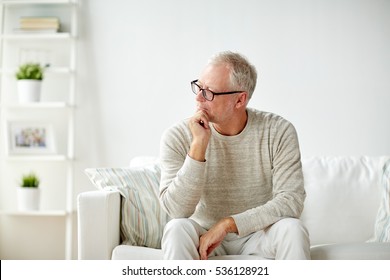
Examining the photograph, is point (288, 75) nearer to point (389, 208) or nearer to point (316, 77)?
point (316, 77)

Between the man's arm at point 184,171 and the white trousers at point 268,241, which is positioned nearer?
the white trousers at point 268,241

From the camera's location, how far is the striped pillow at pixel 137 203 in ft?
7.91

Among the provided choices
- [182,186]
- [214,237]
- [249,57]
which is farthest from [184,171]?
[249,57]

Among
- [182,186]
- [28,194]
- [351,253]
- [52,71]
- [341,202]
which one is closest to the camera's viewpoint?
[182,186]

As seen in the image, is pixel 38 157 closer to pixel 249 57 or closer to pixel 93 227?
pixel 249 57

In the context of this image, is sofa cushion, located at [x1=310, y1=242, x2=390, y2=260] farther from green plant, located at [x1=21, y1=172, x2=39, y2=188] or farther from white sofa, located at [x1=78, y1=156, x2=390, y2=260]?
green plant, located at [x1=21, y1=172, x2=39, y2=188]

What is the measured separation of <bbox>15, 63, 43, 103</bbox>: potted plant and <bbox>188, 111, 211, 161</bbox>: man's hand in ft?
5.71

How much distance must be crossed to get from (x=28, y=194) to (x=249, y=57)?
5.06ft

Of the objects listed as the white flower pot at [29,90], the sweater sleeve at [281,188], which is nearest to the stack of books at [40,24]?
the white flower pot at [29,90]

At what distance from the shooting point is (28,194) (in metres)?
3.58

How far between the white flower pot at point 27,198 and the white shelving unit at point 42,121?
0.48 feet

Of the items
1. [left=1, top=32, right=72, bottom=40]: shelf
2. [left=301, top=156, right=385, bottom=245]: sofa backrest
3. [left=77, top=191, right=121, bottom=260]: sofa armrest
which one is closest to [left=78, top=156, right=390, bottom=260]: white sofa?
[left=301, top=156, right=385, bottom=245]: sofa backrest

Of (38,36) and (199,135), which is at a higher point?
(38,36)

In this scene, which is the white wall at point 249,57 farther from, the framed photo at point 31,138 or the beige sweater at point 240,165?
the beige sweater at point 240,165
